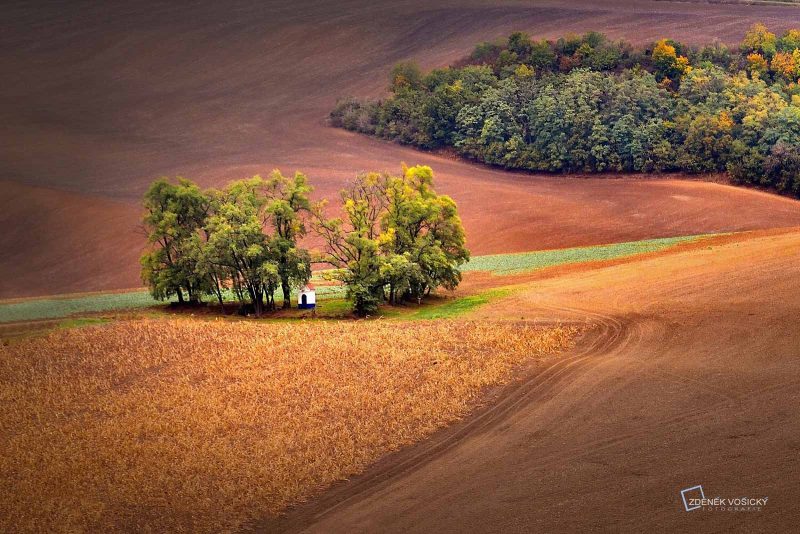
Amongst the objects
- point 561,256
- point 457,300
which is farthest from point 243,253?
point 561,256

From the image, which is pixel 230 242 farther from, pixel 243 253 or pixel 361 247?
pixel 361 247

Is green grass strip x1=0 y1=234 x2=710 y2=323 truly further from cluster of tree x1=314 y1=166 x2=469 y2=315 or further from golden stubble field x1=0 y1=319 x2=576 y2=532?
golden stubble field x1=0 y1=319 x2=576 y2=532

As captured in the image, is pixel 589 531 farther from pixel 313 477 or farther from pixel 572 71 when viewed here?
pixel 572 71

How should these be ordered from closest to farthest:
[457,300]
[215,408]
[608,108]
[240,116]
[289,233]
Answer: [215,408], [457,300], [289,233], [608,108], [240,116]

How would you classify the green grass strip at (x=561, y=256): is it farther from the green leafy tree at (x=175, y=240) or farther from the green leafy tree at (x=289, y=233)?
the green leafy tree at (x=175, y=240)

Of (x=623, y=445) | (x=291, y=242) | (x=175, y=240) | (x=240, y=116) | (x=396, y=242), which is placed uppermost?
(x=240, y=116)

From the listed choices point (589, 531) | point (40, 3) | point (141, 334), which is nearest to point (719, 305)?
point (589, 531)
